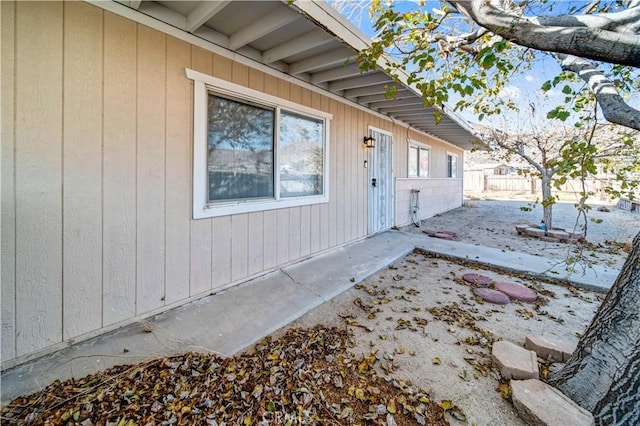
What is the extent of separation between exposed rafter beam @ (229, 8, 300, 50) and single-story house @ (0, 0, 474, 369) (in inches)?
0.6

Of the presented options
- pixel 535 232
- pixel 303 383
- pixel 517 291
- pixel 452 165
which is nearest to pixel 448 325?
pixel 517 291

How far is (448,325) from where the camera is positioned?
8.38 feet

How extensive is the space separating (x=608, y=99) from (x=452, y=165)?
403 inches

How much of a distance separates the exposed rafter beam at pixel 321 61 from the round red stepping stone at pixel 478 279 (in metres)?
3.17

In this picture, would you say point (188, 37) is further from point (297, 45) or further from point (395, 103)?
point (395, 103)

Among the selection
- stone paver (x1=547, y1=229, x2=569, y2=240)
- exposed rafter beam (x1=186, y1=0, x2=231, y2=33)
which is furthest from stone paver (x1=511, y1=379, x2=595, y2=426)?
stone paver (x1=547, y1=229, x2=569, y2=240)

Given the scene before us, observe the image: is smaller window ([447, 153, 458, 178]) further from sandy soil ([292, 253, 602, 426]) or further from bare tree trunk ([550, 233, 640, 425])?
bare tree trunk ([550, 233, 640, 425])

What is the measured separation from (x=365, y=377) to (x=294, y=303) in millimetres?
1168

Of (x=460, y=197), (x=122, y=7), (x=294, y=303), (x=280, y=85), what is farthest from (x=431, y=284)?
(x=460, y=197)

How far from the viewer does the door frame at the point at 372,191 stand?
219 inches

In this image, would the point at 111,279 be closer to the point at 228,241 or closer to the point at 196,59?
the point at 228,241

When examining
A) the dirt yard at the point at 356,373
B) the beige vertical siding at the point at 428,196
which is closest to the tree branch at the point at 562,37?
the dirt yard at the point at 356,373

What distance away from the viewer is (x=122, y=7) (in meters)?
2.19

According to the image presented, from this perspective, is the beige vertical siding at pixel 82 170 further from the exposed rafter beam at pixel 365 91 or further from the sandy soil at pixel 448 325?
the exposed rafter beam at pixel 365 91
